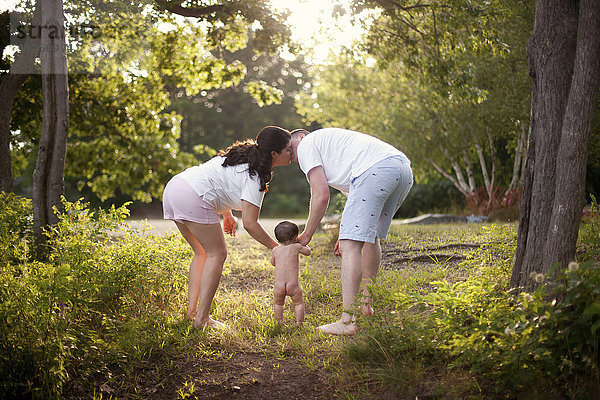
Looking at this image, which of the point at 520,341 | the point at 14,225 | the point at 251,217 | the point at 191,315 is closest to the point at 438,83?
the point at 251,217

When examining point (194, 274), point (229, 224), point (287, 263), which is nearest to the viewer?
point (287, 263)

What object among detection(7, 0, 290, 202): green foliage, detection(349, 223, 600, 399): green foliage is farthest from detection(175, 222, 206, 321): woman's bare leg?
detection(7, 0, 290, 202): green foliage

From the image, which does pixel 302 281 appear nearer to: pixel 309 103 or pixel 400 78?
pixel 400 78

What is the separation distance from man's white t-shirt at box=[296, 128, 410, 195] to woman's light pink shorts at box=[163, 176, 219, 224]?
2.60 ft

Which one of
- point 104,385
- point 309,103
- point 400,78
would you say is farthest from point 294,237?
point 309,103

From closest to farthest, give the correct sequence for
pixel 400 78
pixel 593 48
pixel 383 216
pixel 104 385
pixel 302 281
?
pixel 593 48 < pixel 104 385 < pixel 383 216 < pixel 302 281 < pixel 400 78

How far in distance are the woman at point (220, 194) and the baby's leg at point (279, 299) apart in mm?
336

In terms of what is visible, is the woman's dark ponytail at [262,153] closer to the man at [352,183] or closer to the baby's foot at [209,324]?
the man at [352,183]

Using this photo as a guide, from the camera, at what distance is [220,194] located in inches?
156

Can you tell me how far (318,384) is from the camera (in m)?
3.12

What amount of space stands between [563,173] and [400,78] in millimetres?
12330

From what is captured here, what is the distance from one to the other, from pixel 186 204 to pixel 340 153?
3.87 ft

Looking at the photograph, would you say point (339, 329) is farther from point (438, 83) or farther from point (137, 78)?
point (137, 78)

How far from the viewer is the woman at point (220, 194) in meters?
3.77
